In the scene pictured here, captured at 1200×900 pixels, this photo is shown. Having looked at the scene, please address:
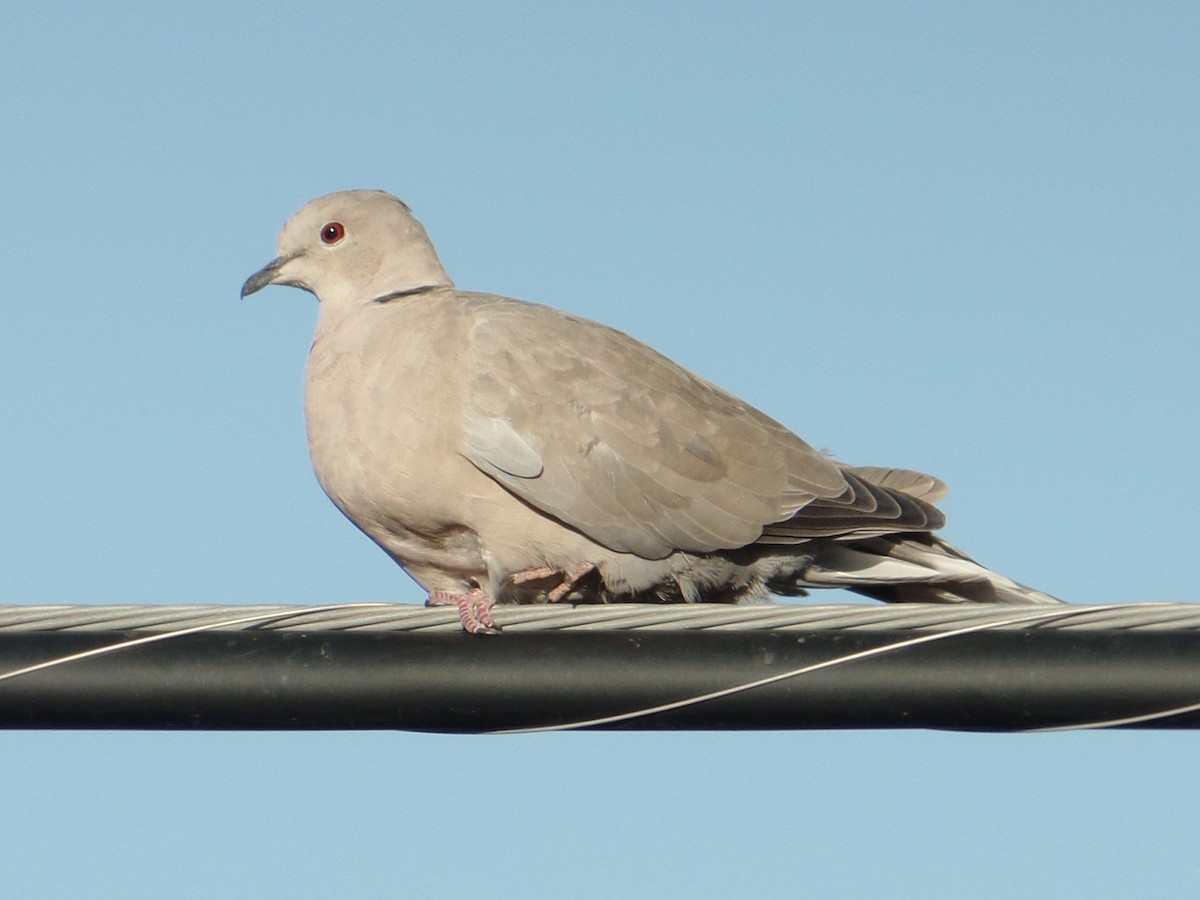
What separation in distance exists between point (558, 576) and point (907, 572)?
1.08 meters

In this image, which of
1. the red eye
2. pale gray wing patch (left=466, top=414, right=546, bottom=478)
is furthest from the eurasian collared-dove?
the red eye

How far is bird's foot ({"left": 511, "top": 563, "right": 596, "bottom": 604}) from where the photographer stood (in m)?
4.86

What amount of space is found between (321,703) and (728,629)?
2.60ft

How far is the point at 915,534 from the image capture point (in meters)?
Result: 5.08

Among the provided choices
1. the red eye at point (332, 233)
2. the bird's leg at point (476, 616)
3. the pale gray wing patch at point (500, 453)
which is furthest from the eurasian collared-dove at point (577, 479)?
the bird's leg at point (476, 616)

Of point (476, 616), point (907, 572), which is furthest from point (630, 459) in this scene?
point (476, 616)

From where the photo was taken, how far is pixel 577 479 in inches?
191

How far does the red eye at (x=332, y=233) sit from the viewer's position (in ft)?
19.0

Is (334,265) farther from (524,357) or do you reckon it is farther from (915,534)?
(915,534)

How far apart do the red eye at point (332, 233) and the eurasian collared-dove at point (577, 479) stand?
582 mm

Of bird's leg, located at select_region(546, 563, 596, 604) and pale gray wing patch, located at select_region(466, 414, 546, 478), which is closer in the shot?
pale gray wing patch, located at select_region(466, 414, 546, 478)

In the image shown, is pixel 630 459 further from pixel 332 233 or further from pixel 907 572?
pixel 332 233

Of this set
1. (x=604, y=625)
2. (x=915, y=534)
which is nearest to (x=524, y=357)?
(x=915, y=534)

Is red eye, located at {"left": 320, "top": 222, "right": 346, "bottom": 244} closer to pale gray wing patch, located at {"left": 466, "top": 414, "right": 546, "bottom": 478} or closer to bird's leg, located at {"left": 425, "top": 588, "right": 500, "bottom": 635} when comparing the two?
pale gray wing patch, located at {"left": 466, "top": 414, "right": 546, "bottom": 478}
